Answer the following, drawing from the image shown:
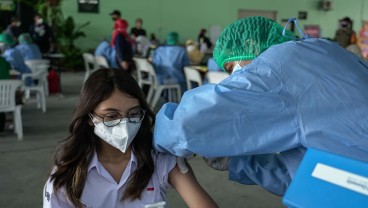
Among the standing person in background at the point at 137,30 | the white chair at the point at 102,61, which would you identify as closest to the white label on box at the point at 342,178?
the white chair at the point at 102,61

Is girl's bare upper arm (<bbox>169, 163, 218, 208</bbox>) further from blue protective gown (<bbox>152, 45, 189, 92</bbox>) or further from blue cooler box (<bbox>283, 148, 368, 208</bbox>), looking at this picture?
blue protective gown (<bbox>152, 45, 189, 92</bbox>)

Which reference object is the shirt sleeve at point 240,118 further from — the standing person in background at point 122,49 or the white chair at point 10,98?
the standing person in background at point 122,49

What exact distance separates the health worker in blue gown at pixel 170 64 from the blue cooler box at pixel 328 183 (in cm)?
499

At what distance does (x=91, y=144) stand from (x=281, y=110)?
0.73m

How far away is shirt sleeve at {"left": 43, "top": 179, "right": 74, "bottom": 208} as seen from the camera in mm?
1270

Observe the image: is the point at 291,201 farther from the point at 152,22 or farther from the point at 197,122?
the point at 152,22

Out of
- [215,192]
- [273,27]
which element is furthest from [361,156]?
[215,192]

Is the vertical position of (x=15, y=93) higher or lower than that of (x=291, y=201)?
lower

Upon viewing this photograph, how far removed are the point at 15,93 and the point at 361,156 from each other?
3.95 metres

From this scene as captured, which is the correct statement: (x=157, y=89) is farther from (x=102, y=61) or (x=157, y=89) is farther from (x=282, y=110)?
(x=282, y=110)

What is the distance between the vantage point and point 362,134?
0.90m

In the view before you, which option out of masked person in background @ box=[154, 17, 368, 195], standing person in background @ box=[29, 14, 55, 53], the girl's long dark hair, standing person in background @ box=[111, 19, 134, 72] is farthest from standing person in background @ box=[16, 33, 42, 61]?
masked person in background @ box=[154, 17, 368, 195]

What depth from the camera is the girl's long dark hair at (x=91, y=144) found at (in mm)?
1308

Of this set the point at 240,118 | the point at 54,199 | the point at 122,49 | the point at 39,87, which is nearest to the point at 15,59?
the point at 39,87
